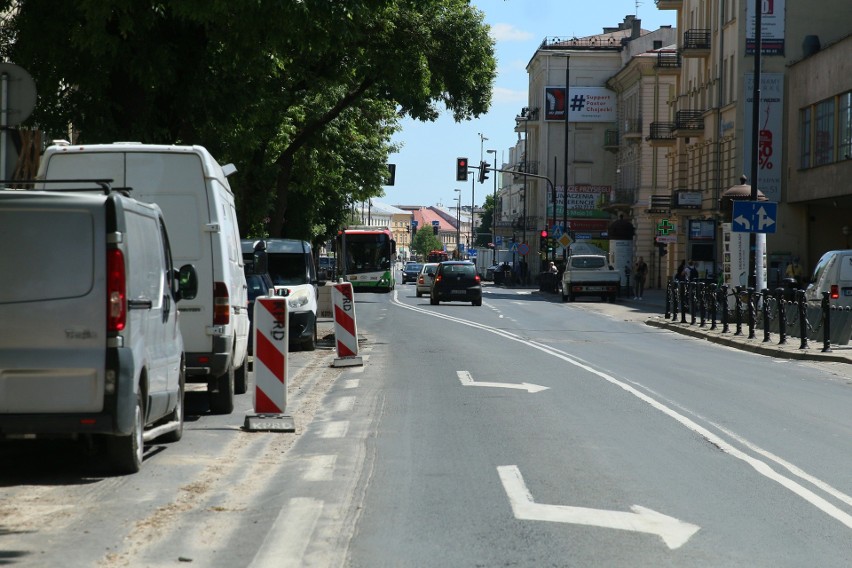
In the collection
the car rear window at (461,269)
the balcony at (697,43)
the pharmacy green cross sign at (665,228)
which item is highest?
the balcony at (697,43)

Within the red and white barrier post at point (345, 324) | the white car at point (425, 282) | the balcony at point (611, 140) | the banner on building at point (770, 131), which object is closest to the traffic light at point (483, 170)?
the white car at point (425, 282)

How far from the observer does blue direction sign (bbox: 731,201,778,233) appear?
1149 inches

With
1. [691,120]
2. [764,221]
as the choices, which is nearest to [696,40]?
[691,120]

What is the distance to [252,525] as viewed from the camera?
23.9 ft

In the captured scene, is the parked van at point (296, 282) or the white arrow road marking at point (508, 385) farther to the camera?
the parked van at point (296, 282)

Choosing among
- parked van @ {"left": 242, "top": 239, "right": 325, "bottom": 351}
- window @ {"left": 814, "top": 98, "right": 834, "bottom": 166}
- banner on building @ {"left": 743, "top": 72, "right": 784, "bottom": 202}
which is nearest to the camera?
parked van @ {"left": 242, "top": 239, "right": 325, "bottom": 351}

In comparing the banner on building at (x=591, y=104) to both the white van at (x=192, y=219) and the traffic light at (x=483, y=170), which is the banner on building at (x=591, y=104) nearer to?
the traffic light at (x=483, y=170)

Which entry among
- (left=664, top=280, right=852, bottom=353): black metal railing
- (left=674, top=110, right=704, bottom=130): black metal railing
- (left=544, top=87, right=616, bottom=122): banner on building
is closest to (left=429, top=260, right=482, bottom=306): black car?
(left=664, top=280, right=852, bottom=353): black metal railing

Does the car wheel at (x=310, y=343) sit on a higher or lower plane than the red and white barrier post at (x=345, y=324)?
lower

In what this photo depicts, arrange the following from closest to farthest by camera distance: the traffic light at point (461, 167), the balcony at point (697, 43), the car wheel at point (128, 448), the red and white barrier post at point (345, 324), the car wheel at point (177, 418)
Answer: the car wheel at point (128, 448) < the car wheel at point (177, 418) < the red and white barrier post at point (345, 324) < the traffic light at point (461, 167) < the balcony at point (697, 43)

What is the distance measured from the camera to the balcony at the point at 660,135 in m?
70.6

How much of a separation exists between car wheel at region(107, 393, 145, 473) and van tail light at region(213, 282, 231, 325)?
12.1 ft

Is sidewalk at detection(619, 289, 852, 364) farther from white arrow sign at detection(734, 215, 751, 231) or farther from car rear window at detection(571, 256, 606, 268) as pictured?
car rear window at detection(571, 256, 606, 268)

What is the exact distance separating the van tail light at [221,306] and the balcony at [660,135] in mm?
59387
